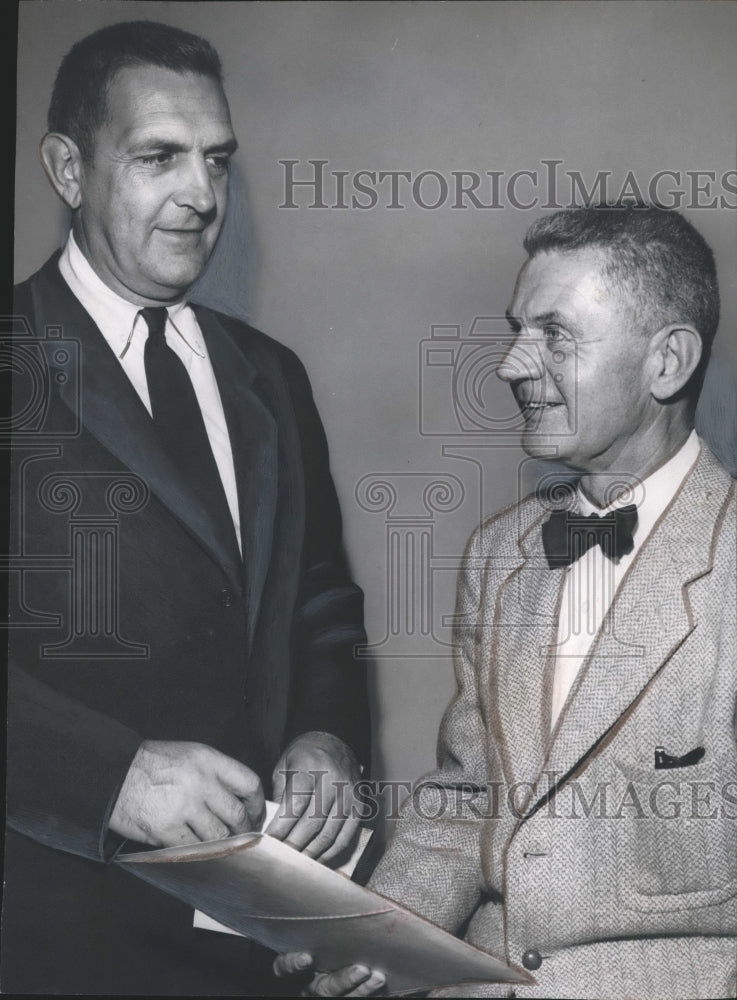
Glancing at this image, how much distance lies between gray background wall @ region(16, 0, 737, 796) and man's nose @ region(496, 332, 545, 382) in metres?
0.06

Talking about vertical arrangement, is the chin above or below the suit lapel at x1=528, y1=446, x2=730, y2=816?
above

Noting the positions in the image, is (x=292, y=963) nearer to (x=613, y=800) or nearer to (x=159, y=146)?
(x=613, y=800)

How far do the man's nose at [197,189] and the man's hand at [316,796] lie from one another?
5.28ft

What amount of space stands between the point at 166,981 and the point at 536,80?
290cm

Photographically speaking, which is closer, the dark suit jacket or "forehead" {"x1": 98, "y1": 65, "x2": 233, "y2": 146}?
the dark suit jacket

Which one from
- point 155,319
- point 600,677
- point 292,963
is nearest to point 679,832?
point 600,677

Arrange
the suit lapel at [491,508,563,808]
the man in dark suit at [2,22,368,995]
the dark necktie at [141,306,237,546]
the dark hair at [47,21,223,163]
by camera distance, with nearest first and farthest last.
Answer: the suit lapel at [491,508,563,808] → the man in dark suit at [2,22,368,995] → the dark necktie at [141,306,237,546] → the dark hair at [47,21,223,163]

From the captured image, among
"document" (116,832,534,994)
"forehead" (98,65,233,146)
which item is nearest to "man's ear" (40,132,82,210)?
"forehead" (98,65,233,146)

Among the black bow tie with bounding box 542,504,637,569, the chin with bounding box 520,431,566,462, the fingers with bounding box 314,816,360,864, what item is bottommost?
the fingers with bounding box 314,816,360,864

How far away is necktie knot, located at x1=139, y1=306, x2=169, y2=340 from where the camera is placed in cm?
421

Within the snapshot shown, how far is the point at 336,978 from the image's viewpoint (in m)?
3.95

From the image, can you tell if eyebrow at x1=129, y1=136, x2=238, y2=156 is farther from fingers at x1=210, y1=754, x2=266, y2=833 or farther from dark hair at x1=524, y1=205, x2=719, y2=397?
fingers at x1=210, y1=754, x2=266, y2=833

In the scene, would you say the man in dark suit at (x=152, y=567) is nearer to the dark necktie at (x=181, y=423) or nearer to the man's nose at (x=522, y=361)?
the dark necktie at (x=181, y=423)

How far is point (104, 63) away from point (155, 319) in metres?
0.80
